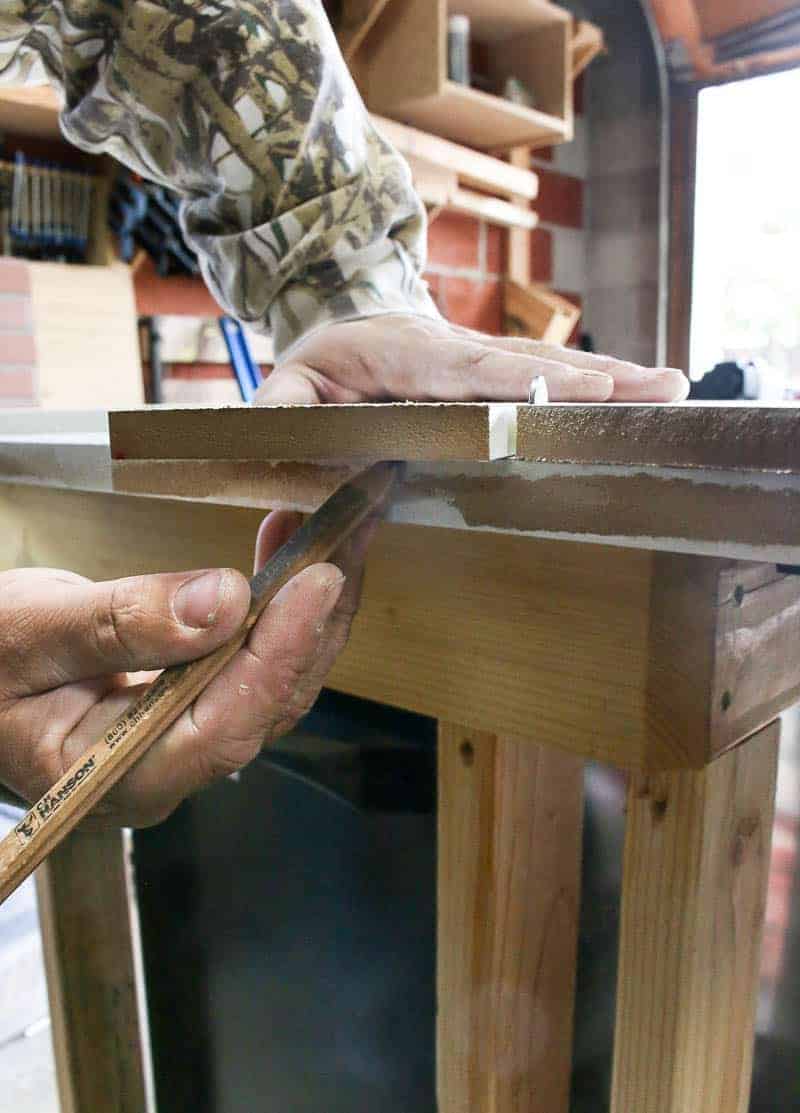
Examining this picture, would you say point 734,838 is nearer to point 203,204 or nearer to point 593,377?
point 593,377

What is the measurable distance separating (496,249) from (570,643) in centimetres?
193

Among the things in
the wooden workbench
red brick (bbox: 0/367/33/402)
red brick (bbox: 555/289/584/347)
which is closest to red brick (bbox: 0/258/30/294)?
red brick (bbox: 0/367/33/402)

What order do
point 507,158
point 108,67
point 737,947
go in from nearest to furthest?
1. point 737,947
2. point 108,67
3. point 507,158

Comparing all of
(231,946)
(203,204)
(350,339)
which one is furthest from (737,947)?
(203,204)

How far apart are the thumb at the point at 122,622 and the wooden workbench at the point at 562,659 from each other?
0.06 metres

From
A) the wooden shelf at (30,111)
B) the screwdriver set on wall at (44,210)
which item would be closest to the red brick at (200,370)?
the screwdriver set on wall at (44,210)

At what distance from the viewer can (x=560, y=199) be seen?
7.39 feet

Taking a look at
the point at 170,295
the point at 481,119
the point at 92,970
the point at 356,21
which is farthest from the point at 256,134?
the point at 481,119

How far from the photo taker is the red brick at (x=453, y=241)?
193 cm

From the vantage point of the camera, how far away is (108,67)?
614 millimetres

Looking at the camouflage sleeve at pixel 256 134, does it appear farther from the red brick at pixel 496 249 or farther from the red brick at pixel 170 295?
the red brick at pixel 496 249

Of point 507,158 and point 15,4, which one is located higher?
point 507,158

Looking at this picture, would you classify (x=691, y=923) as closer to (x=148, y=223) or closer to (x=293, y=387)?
(x=293, y=387)

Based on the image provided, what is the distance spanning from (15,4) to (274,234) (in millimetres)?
215
